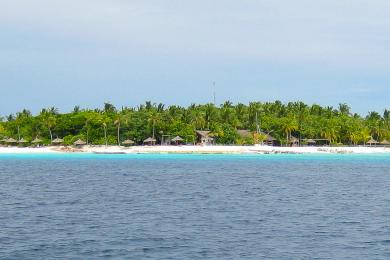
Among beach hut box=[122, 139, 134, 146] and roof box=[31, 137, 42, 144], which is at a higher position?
Answer: roof box=[31, 137, 42, 144]

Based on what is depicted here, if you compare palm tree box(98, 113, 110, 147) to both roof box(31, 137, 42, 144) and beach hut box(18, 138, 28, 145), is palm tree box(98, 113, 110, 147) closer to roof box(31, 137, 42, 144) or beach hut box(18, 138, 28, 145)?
roof box(31, 137, 42, 144)

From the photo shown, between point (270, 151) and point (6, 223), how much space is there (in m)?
112

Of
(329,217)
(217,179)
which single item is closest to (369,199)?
(329,217)

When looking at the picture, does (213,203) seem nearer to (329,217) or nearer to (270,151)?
(329,217)

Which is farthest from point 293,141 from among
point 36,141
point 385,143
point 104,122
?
point 36,141

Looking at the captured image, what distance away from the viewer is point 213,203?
41.4 metres

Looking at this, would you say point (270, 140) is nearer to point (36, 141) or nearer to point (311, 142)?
point (311, 142)

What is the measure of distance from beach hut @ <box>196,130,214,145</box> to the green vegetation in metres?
1.46

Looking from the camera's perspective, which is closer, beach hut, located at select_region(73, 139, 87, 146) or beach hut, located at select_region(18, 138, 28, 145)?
beach hut, located at select_region(73, 139, 87, 146)

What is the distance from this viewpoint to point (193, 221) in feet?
109

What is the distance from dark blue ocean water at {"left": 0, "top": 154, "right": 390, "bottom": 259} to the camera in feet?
83.7

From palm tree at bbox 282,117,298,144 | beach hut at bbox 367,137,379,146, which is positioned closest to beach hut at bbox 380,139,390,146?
beach hut at bbox 367,137,379,146

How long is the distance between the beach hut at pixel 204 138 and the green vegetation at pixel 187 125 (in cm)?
146

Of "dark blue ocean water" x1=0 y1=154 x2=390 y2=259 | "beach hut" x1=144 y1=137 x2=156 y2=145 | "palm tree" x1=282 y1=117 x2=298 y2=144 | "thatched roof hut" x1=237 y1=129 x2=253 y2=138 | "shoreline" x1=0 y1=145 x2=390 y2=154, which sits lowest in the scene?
"dark blue ocean water" x1=0 y1=154 x2=390 y2=259
